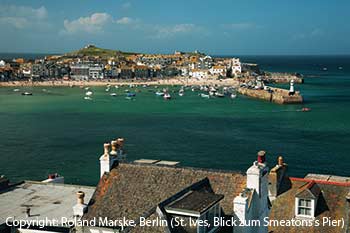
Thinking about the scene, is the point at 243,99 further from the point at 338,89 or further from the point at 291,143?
the point at 291,143

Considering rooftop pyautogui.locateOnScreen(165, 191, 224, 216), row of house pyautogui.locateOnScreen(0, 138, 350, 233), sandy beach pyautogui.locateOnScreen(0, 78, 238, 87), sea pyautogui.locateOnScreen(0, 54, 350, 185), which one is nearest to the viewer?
rooftop pyautogui.locateOnScreen(165, 191, 224, 216)

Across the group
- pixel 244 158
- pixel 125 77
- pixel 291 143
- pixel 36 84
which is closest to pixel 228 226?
pixel 244 158

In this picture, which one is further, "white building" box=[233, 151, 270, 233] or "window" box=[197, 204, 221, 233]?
"white building" box=[233, 151, 270, 233]

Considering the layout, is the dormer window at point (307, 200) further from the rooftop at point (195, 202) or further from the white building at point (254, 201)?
the rooftop at point (195, 202)

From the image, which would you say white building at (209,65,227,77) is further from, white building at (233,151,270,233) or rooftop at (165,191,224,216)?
rooftop at (165,191,224,216)

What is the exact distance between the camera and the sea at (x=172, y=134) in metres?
43.8

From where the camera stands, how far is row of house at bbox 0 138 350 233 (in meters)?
9.46

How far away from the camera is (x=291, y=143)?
2164 inches

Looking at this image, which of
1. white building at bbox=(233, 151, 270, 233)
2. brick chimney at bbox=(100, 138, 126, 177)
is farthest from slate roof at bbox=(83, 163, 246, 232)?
white building at bbox=(233, 151, 270, 233)

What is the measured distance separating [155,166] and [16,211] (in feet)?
18.2

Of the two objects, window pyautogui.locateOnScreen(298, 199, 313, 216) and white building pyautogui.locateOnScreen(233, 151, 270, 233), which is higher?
white building pyautogui.locateOnScreen(233, 151, 270, 233)

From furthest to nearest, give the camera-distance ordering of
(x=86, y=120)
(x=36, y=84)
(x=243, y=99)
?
(x=36, y=84), (x=243, y=99), (x=86, y=120)

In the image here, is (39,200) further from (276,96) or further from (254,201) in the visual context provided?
(276,96)

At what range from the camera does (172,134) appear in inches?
2409
